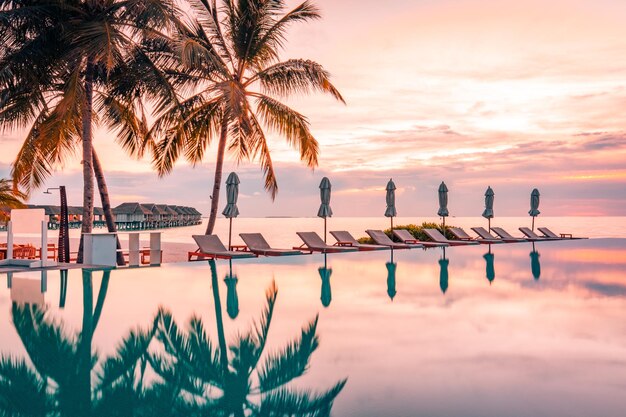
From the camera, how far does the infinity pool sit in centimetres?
400

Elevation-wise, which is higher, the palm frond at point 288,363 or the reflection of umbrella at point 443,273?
the reflection of umbrella at point 443,273

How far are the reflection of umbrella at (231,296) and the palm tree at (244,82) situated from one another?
4.54 meters

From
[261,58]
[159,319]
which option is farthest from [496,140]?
[159,319]

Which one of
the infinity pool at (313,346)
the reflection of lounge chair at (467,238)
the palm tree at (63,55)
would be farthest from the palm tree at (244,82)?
the reflection of lounge chair at (467,238)

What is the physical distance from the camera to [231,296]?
880 centimetres

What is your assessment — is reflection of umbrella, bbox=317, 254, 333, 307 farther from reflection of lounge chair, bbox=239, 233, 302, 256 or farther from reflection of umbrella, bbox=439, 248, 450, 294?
reflection of lounge chair, bbox=239, 233, 302, 256

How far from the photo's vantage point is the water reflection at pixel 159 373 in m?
3.84

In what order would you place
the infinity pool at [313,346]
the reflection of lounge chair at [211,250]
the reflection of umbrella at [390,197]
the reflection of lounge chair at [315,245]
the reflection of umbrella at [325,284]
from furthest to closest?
the reflection of umbrella at [390,197], the reflection of lounge chair at [315,245], the reflection of lounge chair at [211,250], the reflection of umbrella at [325,284], the infinity pool at [313,346]

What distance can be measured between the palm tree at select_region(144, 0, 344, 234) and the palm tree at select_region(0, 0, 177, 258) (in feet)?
6.34

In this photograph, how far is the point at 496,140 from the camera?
1082 inches

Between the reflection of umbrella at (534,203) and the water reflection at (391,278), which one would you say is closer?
the water reflection at (391,278)

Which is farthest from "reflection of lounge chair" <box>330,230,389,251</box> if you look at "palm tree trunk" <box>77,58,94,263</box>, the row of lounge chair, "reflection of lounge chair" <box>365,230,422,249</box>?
"palm tree trunk" <box>77,58,94,263</box>

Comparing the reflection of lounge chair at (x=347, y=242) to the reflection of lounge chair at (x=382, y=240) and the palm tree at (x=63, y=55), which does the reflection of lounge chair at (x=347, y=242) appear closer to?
the reflection of lounge chair at (x=382, y=240)

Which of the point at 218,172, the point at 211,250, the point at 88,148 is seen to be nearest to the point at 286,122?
the point at 218,172
